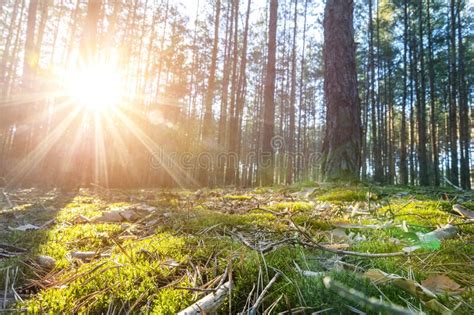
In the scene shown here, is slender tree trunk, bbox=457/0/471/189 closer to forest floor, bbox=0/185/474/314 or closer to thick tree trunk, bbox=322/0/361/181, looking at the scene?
thick tree trunk, bbox=322/0/361/181

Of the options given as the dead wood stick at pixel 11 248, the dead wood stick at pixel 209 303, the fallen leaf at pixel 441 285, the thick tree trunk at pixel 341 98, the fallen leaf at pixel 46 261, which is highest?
the thick tree trunk at pixel 341 98

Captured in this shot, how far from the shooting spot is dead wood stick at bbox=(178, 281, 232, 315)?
763mm

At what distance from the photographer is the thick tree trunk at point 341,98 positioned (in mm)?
4352

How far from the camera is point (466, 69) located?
1717 centimetres

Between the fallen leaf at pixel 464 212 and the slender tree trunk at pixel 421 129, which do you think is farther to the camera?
the slender tree trunk at pixel 421 129

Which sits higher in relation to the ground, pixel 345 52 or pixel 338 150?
pixel 345 52

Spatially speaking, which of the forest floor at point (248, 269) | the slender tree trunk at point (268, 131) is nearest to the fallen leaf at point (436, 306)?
the forest floor at point (248, 269)

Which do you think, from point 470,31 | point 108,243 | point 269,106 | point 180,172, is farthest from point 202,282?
point 470,31

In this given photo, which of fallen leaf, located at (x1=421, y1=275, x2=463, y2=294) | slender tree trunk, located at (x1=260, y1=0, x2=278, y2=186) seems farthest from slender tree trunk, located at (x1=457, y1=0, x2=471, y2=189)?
fallen leaf, located at (x1=421, y1=275, x2=463, y2=294)

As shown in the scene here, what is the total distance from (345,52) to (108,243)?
174 inches

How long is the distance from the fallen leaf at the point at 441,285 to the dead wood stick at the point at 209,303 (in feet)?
2.03

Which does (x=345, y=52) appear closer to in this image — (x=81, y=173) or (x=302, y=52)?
(x=81, y=173)

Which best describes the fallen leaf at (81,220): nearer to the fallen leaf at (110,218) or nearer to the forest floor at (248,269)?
the fallen leaf at (110,218)

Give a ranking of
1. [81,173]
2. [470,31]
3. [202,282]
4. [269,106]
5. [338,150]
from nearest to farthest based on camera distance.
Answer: [202,282]
[338,150]
[81,173]
[269,106]
[470,31]
